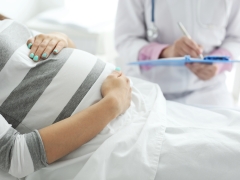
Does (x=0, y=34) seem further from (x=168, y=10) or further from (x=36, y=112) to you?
(x=168, y=10)

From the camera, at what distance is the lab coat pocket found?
3.59 feet

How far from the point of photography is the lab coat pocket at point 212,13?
1095mm

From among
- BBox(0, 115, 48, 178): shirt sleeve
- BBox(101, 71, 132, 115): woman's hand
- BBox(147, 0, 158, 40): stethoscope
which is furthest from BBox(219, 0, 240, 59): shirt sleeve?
BBox(0, 115, 48, 178): shirt sleeve

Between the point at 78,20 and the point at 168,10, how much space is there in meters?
0.65

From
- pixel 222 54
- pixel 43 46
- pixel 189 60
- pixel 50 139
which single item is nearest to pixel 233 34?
pixel 222 54

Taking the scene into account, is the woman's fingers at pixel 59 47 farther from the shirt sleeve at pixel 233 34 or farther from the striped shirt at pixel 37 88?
the shirt sleeve at pixel 233 34

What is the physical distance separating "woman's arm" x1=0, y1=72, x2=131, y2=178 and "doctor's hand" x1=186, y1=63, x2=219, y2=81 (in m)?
0.45

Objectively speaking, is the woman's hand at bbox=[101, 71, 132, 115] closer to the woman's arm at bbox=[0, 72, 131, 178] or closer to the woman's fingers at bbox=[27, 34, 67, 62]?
the woman's arm at bbox=[0, 72, 131, 178]

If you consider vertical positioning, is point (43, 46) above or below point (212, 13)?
above

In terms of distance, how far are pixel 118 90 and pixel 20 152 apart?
0.28 metres

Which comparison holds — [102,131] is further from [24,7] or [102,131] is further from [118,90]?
[24,7]

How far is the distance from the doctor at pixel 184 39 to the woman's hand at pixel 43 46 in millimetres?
421

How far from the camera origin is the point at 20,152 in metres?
0.64

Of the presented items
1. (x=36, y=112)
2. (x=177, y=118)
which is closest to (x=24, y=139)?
(x=36, y=112)
